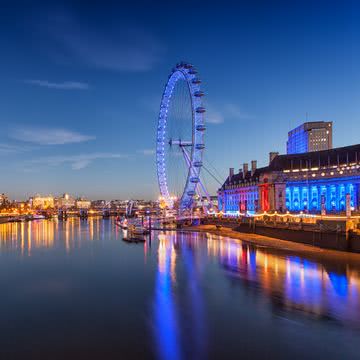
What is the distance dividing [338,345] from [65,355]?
30.1 ft

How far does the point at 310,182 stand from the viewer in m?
71.2

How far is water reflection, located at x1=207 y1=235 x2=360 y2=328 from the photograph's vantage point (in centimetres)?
1798

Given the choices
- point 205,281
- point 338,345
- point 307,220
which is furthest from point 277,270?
point 307,220

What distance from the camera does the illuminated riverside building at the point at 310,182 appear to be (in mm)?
64938

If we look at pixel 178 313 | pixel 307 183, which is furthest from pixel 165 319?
pixel 307 183

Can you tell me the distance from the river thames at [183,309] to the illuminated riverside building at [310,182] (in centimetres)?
3611

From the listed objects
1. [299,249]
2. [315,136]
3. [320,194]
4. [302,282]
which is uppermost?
[315,136]

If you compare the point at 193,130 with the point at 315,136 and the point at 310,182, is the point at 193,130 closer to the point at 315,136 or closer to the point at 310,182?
the point at 310,182

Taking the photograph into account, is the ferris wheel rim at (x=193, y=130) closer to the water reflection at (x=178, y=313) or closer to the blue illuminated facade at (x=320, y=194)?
the blue illuminated facade at (x=320, y=194)

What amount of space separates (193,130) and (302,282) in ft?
118

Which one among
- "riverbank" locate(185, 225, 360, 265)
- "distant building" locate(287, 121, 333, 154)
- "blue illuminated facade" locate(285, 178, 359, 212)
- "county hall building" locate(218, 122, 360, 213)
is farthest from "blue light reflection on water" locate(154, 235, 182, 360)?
"distant building" locate(287, 121, 333, 154)

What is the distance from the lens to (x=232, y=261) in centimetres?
3250

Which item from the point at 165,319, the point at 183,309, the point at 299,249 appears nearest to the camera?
the point at 165,319

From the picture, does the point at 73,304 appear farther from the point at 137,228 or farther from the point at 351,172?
the point at 351,172
